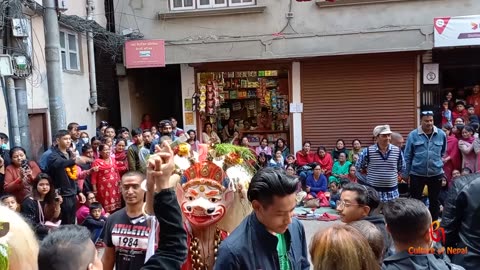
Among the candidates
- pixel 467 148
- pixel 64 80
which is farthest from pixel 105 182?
pixel 467 148

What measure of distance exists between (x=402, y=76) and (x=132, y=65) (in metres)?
6.33

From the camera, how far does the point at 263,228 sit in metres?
2.18

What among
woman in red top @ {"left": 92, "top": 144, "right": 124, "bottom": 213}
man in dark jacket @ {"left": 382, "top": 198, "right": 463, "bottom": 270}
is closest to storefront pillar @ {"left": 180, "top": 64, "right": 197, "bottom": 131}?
woman in red top @ {"left": 92, "top": 144, "right": 124, "bottom": 213}

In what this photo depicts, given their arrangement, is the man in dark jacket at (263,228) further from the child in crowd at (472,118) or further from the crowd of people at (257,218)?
the child in crowd at (472,118)

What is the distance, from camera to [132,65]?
1066cm

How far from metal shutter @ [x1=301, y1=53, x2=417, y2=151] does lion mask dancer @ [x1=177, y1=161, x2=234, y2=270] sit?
8229 millimetres

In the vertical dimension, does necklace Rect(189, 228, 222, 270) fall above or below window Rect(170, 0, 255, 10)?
below

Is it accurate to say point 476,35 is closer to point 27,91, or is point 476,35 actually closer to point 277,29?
point 277,29

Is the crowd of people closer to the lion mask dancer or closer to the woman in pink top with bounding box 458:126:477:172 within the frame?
Answer: the lion mask dancer

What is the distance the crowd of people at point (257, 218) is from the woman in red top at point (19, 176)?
1 cm

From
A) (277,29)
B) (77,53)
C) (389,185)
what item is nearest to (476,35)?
(277,29)

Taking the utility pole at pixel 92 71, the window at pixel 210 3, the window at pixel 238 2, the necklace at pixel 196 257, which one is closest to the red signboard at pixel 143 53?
the utility pole at pixel 92 71

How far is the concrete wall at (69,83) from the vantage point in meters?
8.53

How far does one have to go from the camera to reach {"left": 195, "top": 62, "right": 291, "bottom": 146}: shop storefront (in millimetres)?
11422
